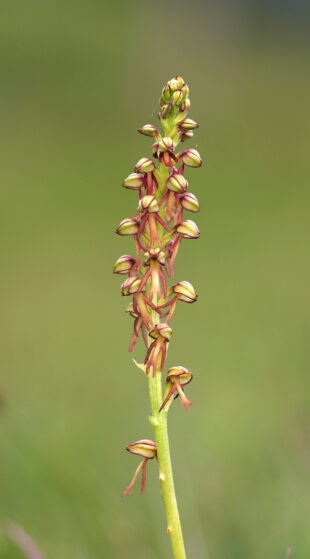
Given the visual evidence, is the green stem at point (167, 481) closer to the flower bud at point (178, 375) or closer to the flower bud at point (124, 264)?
the flower bud at point (178, 375)

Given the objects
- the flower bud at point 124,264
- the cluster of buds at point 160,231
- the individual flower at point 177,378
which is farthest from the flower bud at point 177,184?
the individual flower at point 177,378

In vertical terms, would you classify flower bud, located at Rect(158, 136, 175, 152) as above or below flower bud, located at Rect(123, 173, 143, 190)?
above

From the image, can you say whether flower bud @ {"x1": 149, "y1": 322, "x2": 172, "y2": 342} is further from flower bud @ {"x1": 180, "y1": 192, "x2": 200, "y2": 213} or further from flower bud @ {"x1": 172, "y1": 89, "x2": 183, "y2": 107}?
flower bud @ {"x1": 172, "y1": 89, "x2": 183, "y2": 107}

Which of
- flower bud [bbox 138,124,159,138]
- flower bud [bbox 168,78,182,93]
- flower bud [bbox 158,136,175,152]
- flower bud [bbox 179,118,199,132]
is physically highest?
flower bud [bbox 168,78,182,93]

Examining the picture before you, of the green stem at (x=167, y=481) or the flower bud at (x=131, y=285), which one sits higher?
the flower bud at (x=131, y=285)

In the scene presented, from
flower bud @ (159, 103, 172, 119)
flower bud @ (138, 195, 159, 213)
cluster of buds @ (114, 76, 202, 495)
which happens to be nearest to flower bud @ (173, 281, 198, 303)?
cluster of buds @ (114, 76, 202, 495)

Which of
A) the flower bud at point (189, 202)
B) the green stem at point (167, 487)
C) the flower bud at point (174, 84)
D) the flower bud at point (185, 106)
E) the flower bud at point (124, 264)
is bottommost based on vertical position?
the green stem at point (167, 487)

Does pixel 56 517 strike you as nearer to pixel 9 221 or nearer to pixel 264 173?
pixel 9 221
